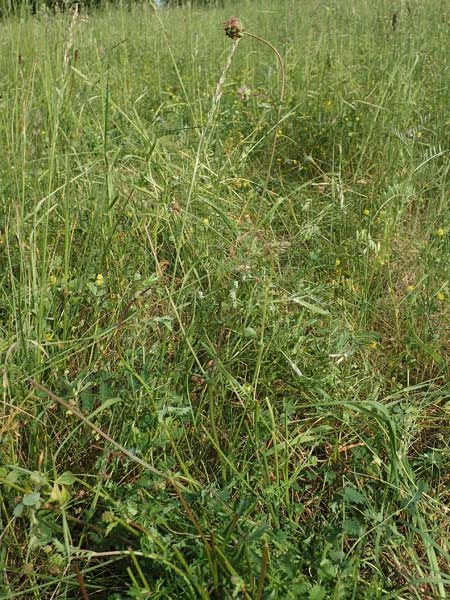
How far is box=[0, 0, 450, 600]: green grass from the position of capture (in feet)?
3.24

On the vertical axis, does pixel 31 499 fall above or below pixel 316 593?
above

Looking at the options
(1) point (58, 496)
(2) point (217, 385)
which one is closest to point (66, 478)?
(1) point (58, 496)

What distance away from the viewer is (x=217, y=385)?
4.39 ft

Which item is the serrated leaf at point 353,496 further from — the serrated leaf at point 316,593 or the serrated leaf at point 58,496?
the serrated leaf at point 58,496

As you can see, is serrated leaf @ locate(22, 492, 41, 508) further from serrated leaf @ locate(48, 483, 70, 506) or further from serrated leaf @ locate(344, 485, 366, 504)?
serrated leaf @ locate(344, 485, 366, 504)

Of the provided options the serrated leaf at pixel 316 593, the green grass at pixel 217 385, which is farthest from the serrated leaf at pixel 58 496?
the serrated leaf at pixel 316 593

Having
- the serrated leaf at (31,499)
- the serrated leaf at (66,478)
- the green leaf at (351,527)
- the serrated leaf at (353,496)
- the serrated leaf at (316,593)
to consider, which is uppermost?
the serrated leaf at (31,499)

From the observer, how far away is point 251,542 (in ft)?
3.06

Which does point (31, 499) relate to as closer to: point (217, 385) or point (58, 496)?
point (58, 496)

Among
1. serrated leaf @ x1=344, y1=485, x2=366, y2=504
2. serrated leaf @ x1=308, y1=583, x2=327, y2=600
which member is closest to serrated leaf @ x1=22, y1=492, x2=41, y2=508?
serrated leaf @ x1=308, y1=583, x2=327, y2=600

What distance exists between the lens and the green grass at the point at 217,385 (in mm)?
988

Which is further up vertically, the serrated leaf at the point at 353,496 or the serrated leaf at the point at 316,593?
the serrated leaf at the point at 316,593

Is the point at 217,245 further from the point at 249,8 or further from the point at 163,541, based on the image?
the point at 249,8

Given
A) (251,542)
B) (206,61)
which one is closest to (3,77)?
(206,61)
